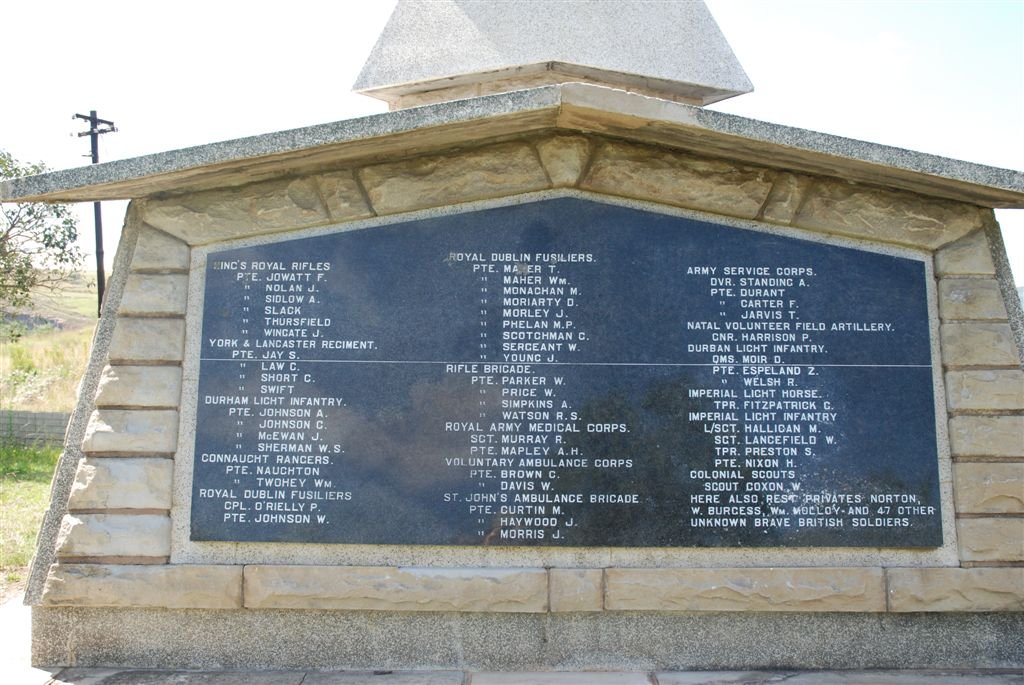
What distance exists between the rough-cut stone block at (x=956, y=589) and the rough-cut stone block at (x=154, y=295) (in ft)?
14.5

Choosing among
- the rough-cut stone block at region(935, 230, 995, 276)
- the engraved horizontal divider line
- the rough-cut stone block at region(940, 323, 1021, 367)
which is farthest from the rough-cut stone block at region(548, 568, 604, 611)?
the rough-cut stone block at region(935, 230, 995, 276)

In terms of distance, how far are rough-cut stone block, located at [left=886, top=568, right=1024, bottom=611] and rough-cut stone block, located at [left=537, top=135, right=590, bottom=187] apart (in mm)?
2928

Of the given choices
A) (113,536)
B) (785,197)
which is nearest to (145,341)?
(113,536)

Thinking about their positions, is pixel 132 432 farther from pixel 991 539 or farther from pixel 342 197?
pixel 991 539

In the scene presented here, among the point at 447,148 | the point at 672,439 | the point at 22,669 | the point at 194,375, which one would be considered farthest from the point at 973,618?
the point at 22,669

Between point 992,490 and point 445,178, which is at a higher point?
point 445,178

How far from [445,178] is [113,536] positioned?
2.79m

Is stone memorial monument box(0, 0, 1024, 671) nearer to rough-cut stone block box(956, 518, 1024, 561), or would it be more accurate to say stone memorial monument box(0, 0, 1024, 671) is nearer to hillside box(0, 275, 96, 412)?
rough-cut stone block box(956, 518, 1024, 561)

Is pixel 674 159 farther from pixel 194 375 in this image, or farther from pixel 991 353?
pixel 194 375

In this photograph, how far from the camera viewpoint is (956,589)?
15.0 feet

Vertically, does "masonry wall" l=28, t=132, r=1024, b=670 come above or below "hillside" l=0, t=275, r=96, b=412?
below

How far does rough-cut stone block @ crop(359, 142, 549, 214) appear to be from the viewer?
4867 millimetres

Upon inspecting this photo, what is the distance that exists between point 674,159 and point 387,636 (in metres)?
3.25

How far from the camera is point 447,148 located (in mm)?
4859
